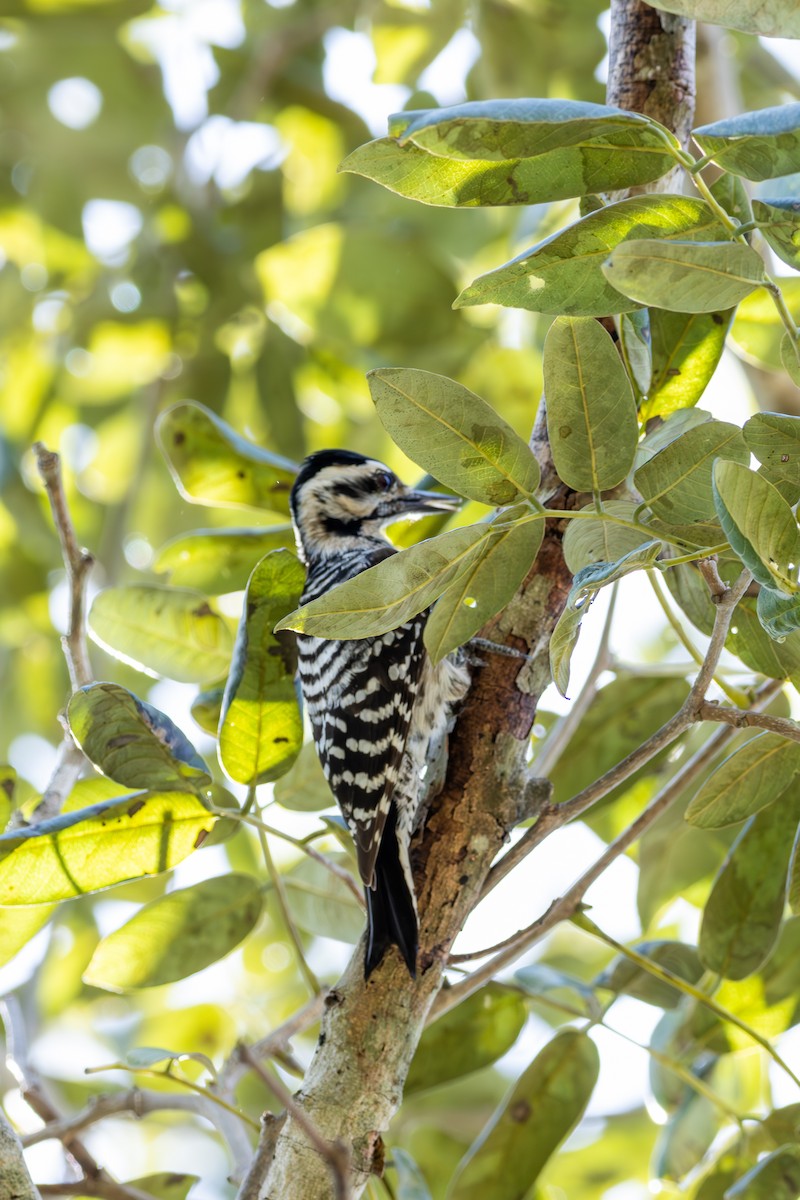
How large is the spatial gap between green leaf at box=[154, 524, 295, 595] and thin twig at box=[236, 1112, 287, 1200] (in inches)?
38.0

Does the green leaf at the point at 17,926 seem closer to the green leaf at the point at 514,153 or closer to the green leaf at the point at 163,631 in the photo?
the green leaf at the point at 163,631

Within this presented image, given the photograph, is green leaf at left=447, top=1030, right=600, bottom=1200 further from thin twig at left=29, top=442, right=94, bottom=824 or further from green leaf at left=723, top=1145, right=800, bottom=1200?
thin twig at left=29, top=442, right=94, bottom=824

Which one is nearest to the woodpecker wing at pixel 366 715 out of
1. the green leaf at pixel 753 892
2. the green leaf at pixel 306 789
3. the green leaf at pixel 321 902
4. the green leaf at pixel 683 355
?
the green leaf at pixel 306 789

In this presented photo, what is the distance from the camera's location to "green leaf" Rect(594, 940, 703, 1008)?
68.9 inches

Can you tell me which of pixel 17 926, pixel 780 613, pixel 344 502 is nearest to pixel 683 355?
pixel 780 613

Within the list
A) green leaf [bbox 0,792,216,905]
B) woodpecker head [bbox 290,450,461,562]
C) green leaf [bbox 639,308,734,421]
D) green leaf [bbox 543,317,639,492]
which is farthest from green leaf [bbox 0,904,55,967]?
woodpecker head [bbox 290,450,461,562]

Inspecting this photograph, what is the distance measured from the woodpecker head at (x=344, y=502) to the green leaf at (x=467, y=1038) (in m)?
1.39

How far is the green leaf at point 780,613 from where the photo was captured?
103 cm

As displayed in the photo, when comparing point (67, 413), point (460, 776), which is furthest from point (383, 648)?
point (67, 413)

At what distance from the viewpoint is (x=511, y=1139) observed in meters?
1.68

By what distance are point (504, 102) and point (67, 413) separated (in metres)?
2.89

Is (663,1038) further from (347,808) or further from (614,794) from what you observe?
(347,808)

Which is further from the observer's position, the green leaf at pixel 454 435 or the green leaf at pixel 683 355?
the green leaf at pixel 683 355

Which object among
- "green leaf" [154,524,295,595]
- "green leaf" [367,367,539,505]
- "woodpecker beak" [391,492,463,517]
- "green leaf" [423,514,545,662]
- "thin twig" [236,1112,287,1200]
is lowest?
"thin twig" [236,1112,287,1200]
